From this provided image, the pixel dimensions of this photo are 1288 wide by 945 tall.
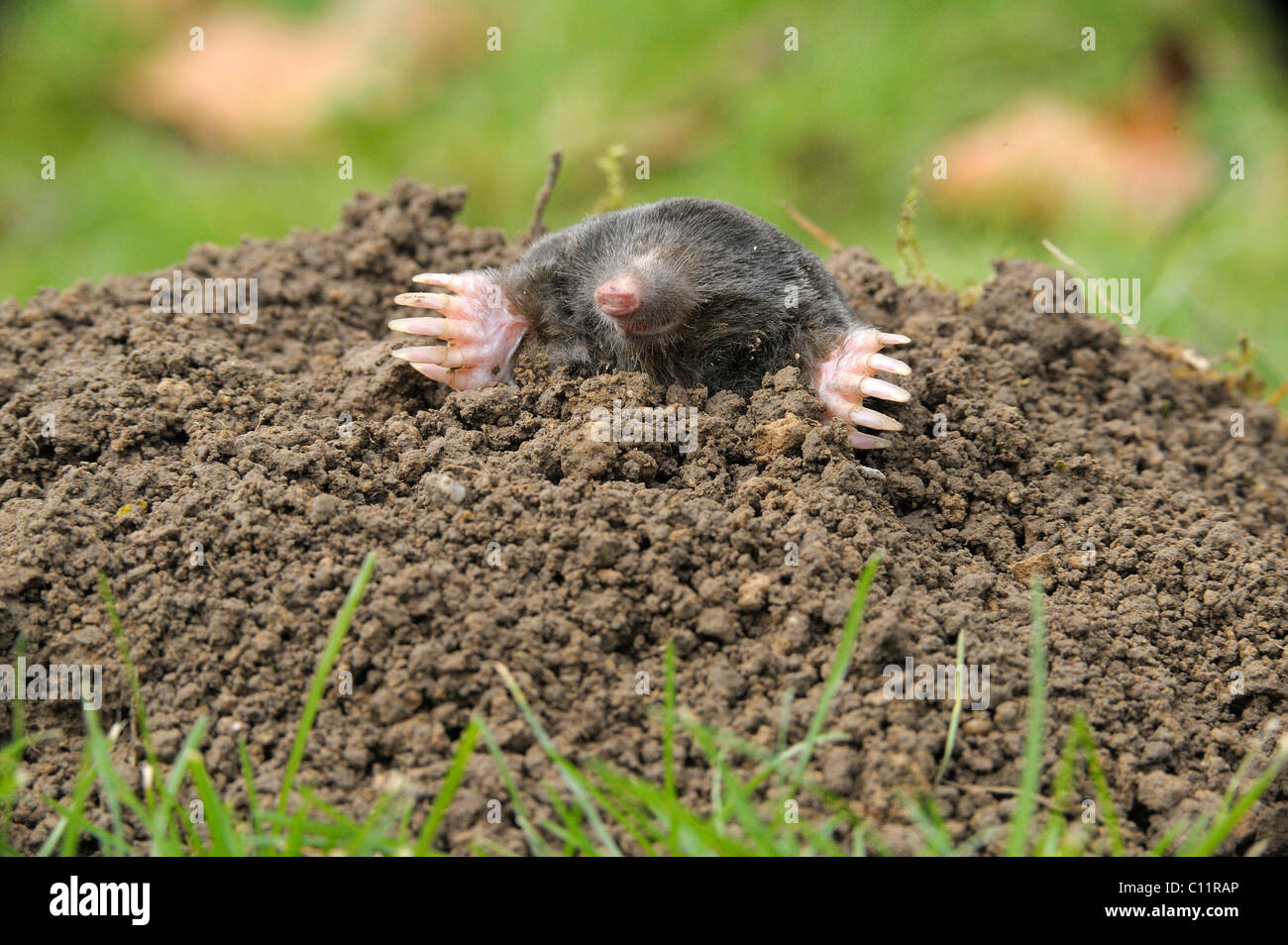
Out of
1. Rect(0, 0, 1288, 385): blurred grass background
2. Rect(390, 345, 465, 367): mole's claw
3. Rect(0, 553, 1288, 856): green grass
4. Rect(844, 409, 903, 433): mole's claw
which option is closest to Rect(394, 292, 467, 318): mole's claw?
Rect(390, 345, 465, 367): mole's claw

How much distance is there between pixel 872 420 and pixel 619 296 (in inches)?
25.7

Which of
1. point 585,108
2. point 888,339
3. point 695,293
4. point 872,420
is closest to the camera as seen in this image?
point 872,420

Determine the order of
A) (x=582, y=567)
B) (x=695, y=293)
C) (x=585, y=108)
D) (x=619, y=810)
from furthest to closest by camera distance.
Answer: (x=585, y=108)
(x=695, y=293)
(x=582, y=567)
(x=619, y=810)

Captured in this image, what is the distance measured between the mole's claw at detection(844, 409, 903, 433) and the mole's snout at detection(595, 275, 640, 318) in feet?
1.89

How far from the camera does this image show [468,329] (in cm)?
302

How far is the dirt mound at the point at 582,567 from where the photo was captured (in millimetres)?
2037

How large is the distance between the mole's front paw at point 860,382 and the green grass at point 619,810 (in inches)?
28.2

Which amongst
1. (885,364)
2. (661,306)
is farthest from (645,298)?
(885,364)

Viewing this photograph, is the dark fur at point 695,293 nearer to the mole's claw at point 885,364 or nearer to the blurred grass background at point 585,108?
the mole's claw at point 885,364

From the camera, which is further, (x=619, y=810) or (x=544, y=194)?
(x=544, y=194)

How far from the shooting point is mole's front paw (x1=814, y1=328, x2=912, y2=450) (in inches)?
106

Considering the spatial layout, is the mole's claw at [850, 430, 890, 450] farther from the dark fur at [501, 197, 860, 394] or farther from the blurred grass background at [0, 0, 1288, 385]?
the blurred grass background at [0, 0, 1288, 385]

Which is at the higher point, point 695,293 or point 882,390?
point 695,293

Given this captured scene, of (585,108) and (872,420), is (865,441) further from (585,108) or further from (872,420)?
(585,108)
